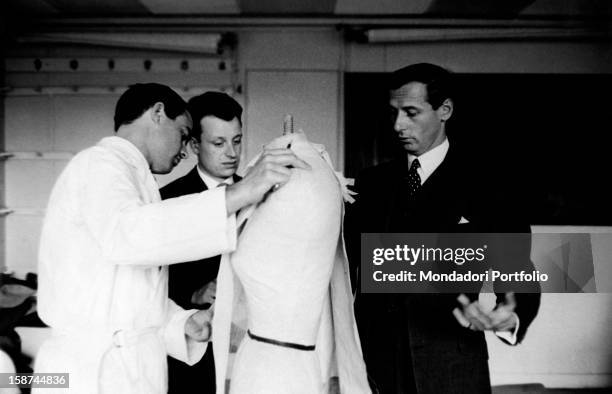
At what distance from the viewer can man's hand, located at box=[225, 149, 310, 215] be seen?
0.78m

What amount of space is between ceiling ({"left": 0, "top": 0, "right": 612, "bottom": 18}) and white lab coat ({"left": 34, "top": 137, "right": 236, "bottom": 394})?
2.13 metres

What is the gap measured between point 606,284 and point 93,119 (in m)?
2.86

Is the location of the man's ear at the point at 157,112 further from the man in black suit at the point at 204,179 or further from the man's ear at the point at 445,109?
the man's ear at the point at 445,109

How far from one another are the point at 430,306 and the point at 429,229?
0.17 metres

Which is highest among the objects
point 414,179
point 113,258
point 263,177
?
point 414,179

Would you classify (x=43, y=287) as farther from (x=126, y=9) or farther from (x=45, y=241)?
(x=126, y=9)

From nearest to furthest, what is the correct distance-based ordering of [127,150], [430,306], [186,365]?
1. [127,150]
2. [430,306]
3. [186,365]

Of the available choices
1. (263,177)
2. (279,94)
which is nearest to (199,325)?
(263,177)

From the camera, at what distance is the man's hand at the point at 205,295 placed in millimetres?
1185

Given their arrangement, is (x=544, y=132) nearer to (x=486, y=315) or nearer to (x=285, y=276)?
(x=486, y=315)

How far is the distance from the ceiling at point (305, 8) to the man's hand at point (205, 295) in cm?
200

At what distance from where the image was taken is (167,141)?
1002 millimetres

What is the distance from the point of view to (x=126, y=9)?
9.55 ft

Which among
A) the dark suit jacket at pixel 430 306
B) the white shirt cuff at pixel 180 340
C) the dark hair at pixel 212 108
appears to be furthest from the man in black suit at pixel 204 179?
the dark suit jacket at pixel 430 306
